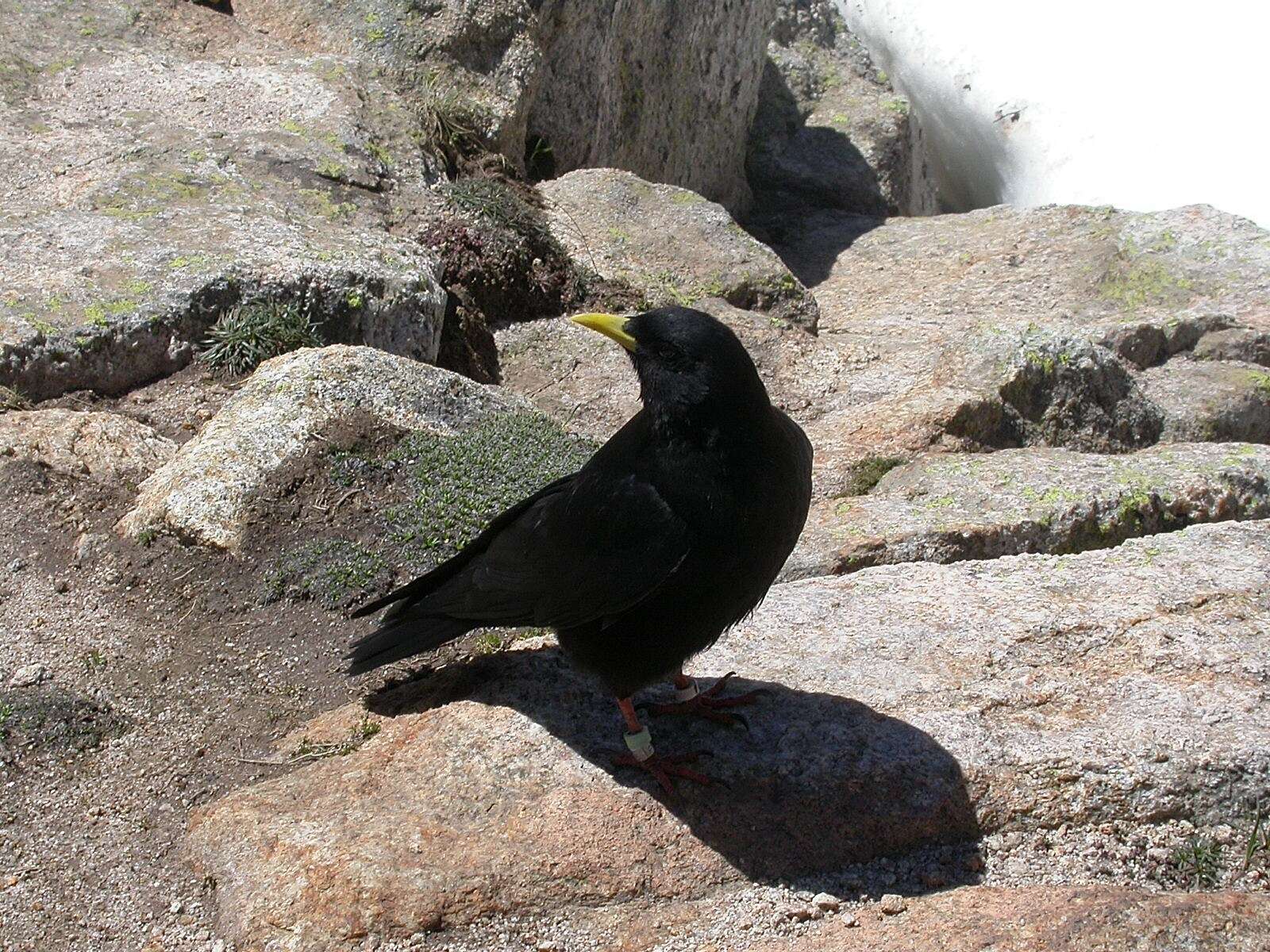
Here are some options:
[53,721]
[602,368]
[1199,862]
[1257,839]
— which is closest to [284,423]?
[53,721]

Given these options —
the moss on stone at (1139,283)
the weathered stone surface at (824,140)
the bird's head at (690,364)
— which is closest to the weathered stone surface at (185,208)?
the bird's head at (690,364)

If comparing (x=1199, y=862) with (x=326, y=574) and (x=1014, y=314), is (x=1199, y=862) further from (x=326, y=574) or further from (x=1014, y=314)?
(x=1014, y=314)

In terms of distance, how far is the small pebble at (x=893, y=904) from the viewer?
12.8ft

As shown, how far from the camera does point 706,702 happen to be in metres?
4.76

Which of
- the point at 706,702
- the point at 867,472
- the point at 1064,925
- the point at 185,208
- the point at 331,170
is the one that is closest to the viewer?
the point at 1064,925

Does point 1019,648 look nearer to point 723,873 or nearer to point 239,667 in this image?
point 723,873

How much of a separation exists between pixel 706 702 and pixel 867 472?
283cm

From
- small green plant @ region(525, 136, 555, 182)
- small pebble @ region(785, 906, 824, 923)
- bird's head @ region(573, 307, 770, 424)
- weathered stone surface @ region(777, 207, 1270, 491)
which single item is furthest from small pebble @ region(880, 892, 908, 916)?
small green plant @ region(525, 136, 555, 182)

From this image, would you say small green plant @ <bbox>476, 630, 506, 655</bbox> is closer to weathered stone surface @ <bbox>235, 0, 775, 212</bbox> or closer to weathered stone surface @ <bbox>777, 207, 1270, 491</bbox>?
weathered stone surface @ <bbox>777, 207, 1270, 491</bbox>

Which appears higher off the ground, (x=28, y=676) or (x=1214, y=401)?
(x=1214, y=401)

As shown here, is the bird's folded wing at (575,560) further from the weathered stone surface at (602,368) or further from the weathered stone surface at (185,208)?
the weathered stone surface at (602,368)

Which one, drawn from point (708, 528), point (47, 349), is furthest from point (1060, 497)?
point (47, 349)

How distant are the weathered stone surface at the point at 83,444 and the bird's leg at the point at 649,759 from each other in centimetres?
337

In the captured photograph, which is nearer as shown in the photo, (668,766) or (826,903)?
(826,903)
